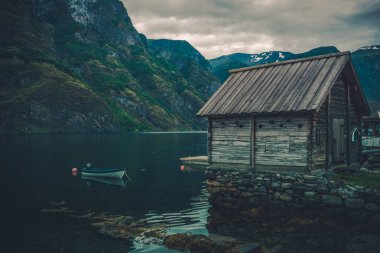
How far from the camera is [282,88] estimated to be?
25.8 m

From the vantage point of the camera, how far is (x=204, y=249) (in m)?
16.4

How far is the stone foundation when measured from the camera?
64.9 ft

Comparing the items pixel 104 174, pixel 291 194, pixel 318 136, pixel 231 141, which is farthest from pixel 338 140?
pixel 104 174

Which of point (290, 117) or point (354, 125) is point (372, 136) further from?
point (290, 117)

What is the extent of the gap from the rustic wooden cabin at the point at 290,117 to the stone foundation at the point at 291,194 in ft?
3.14

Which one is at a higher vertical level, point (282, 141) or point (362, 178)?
point (282, 141)

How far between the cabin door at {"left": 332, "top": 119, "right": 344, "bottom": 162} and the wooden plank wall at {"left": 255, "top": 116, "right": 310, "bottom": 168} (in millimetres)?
4061

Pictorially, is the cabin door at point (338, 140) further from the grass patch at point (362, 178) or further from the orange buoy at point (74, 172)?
the orange buoy at point (74, 172)

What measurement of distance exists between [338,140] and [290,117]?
17.8 ft

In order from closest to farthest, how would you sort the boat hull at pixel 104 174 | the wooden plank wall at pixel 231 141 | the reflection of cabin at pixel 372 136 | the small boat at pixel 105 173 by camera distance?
the wooden plank wall at pixel 231 141
the small boat at pixel 105 173
the boat hull at pixel 104 174
the reflection of cabin at pixel 372 136

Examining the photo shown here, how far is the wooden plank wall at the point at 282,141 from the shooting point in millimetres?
23234

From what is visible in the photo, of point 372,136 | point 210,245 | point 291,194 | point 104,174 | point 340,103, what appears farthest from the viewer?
point 372,136

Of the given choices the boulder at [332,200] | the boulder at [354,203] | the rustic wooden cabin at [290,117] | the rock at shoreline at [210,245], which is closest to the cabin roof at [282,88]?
the rustic wooden cabin at [290,117]

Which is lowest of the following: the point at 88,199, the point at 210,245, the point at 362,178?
the point at 88,199
